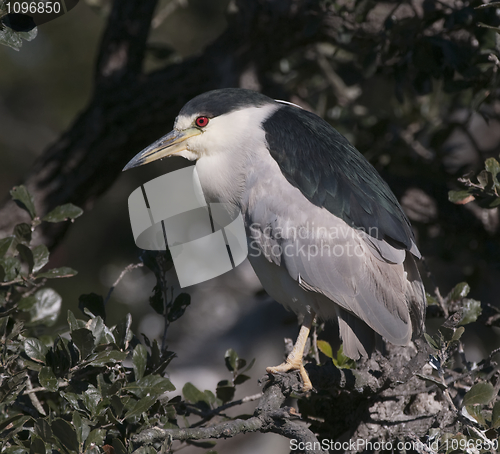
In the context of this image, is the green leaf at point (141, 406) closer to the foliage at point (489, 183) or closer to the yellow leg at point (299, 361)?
the yellow leg at point (299, 361)

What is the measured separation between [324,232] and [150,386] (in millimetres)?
822

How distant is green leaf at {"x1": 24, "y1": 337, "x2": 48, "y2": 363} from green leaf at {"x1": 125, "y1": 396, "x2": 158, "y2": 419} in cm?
33

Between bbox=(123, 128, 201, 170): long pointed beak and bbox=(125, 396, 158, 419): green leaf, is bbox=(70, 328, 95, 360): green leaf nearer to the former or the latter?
bbox=(125, 396, 158, 419): green leaf

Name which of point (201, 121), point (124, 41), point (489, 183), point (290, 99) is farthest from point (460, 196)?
point (124, 41)

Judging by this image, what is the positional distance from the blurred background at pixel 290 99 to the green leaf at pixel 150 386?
4.66 ft

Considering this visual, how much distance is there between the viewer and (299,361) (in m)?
2.02

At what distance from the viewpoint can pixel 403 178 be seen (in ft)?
9.80

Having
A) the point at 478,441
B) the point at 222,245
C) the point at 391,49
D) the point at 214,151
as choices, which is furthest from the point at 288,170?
the point at 478,441

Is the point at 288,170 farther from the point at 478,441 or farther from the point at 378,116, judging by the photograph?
the point at 378,116

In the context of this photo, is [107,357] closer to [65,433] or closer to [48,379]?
[48,379]

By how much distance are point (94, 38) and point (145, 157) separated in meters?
3.74

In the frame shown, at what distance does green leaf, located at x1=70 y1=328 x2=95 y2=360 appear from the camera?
1.57 meters

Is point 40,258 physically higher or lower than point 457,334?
higher

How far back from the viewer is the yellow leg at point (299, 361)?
1912 millimetres
